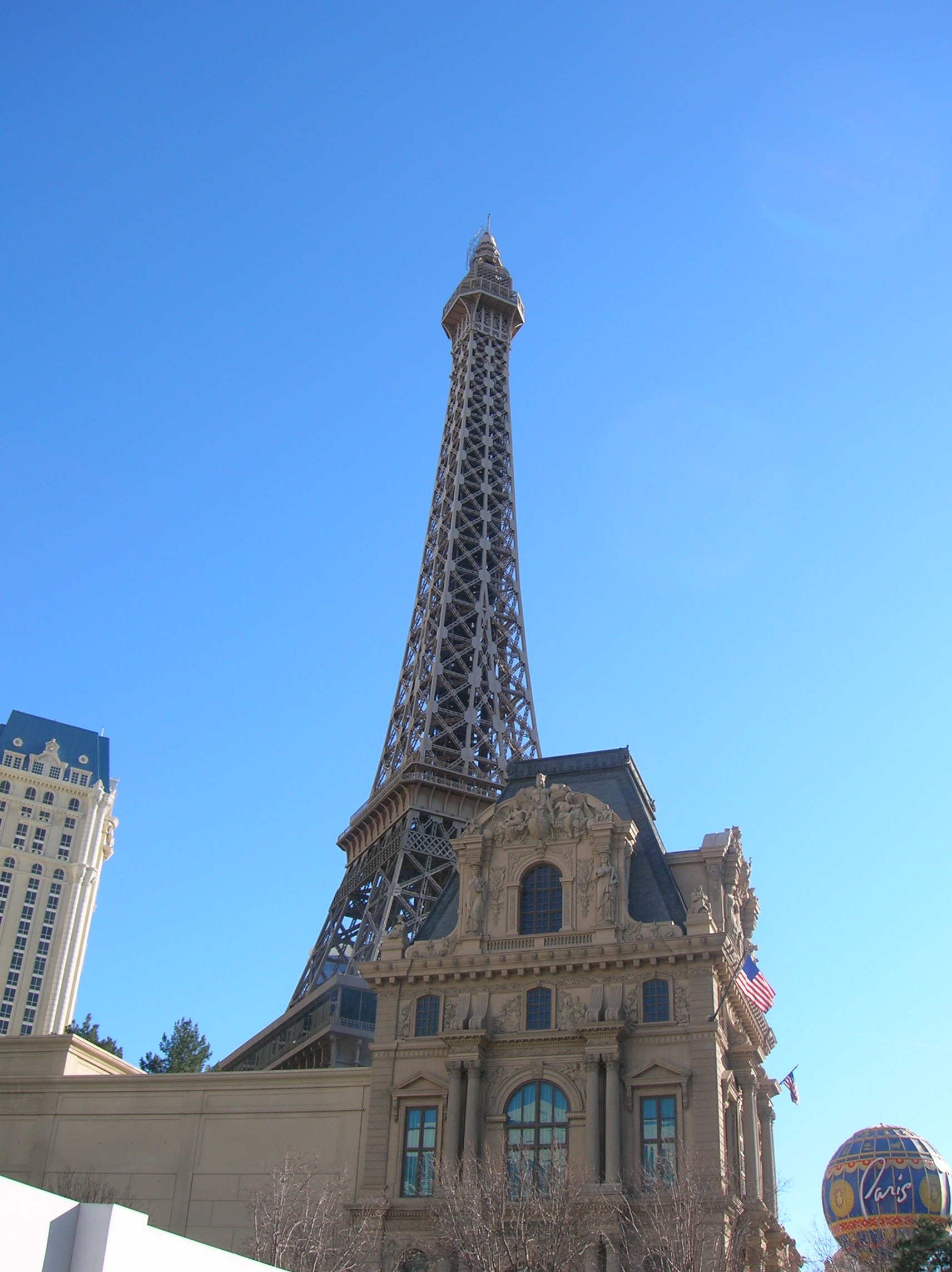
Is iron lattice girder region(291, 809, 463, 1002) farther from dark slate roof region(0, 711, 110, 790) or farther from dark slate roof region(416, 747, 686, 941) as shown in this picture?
dark slate roof region(0, 711, 110, 790)

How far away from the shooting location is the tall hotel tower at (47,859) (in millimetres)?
163750

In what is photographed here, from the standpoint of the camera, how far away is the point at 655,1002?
142ft

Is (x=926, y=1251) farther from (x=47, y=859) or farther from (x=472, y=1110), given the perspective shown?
(x=47, y=859)

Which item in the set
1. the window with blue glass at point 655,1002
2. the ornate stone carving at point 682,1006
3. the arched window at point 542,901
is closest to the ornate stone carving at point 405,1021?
the arched window at point 542,901

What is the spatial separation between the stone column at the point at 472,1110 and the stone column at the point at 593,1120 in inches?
143

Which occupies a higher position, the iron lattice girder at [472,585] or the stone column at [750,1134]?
the iron lattice girder at [472,585]

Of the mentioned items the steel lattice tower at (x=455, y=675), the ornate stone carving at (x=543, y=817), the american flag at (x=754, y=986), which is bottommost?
the american flag at (x=754, y=986)

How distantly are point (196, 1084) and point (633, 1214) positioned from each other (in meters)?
16.8

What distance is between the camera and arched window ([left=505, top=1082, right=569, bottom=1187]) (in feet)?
135

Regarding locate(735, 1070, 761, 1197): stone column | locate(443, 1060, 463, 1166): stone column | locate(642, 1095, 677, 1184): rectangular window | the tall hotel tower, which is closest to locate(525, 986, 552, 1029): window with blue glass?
locate(443, 1060, 463, 1166): stone column

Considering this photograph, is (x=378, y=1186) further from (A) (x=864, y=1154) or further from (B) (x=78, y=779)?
(B) (x=78, y=779)

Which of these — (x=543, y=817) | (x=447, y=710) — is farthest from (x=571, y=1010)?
(x=447, y=710)

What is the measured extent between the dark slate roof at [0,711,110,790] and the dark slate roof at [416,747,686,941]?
142m

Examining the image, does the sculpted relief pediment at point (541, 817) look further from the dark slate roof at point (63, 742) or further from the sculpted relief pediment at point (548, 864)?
the dark slate roof at point (63, 742)
